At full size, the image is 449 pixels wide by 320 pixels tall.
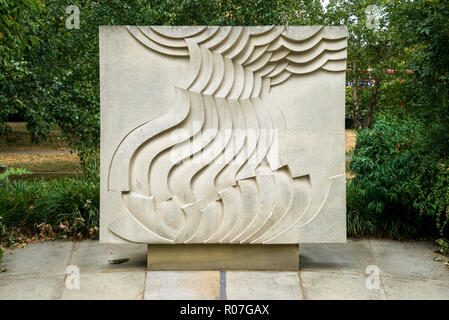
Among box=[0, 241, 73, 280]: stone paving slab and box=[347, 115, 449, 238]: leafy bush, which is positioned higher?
box=[347, 115, 449, 238]: leafy bush

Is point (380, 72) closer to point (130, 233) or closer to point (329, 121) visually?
point (329, 121)

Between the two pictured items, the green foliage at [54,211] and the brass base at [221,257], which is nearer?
the brass base at [221,257]

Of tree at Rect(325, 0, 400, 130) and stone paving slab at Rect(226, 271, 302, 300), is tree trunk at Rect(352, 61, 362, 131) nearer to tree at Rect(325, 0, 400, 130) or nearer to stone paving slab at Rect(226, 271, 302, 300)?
tree at Rect(325, 0, 400, 130)

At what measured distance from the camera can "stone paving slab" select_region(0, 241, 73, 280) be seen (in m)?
5.62

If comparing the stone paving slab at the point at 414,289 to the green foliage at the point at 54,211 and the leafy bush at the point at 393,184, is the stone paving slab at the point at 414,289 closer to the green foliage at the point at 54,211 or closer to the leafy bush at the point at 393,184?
the leafy bush at the point at 393,184

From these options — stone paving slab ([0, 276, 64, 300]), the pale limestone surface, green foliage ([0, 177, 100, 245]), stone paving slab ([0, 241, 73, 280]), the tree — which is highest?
the tree

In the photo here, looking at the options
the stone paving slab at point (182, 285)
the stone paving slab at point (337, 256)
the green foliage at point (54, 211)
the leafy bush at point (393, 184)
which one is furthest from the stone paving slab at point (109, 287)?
the leafy bush at point (393, 184)

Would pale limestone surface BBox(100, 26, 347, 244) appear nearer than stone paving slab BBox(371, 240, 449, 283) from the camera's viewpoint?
Yes

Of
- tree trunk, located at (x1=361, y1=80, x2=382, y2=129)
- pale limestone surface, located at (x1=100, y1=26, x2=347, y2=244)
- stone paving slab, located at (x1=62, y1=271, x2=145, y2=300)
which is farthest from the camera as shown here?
tree trunk, located at (x1=361, y1=80, x2=382, y2=129)

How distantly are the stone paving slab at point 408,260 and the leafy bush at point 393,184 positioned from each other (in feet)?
0.79

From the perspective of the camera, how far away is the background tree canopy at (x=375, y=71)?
20.3 ft

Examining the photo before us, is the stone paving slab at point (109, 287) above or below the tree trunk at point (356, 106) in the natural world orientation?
below

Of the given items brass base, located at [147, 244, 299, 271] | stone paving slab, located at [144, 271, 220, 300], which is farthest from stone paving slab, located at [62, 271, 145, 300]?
brass base, located at [147, 244, 299, 271]
